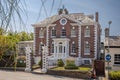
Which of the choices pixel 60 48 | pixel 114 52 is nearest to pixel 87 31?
pixel 60 48

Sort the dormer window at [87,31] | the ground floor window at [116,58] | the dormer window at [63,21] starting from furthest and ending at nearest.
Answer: the dormer window at [63,21] → the dormer window at [87,31] → the ground floor window at [116,58]

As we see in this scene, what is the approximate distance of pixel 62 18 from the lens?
41.4 meters

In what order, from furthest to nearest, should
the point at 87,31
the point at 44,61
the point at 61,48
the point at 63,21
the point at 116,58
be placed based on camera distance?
the point at 63,21 < the point at 61,48 < the point at 87,31 < the point at 44,61 < the point at 116,58

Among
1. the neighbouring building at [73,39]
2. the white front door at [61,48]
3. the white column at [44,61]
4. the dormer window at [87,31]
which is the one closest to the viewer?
the white column at [44,61]

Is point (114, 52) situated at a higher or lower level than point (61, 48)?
lower

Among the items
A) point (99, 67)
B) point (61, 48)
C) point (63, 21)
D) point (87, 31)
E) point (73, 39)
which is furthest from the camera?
point (63, 21)

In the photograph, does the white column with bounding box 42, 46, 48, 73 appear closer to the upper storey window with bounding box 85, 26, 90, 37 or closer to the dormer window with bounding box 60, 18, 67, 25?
the dormer window with bounding box 60, 18, 67, 25

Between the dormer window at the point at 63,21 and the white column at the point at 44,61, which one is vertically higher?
the dormer window at the point at 63,21

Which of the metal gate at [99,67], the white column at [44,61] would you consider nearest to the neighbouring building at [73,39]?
the white column at [44,61]

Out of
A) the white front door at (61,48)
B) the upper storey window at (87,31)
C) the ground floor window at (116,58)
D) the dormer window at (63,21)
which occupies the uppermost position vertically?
the dormer window at (63,21)

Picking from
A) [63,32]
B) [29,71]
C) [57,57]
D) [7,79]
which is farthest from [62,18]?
[7,79]

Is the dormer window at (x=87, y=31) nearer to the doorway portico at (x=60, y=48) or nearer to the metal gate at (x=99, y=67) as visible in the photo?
the doorway portico at (x=60, y=48)

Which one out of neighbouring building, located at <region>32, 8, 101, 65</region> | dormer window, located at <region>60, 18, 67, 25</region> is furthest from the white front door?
dormer window, located at <region>60, 18, 67, 25</region>

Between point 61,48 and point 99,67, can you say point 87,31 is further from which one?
point 99,67
